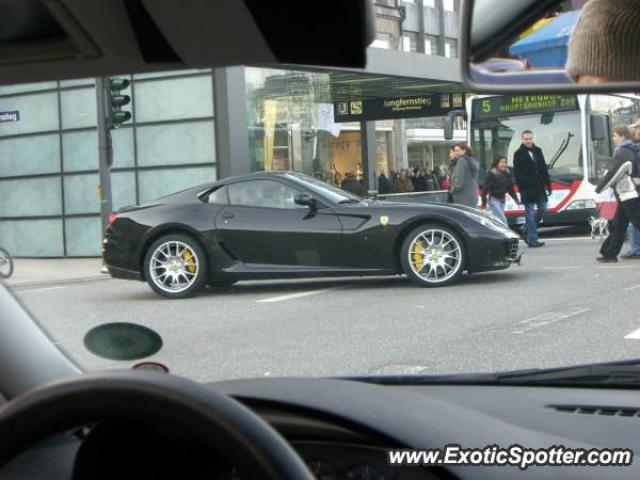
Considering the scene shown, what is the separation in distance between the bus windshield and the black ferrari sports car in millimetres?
954

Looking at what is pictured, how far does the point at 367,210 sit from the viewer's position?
9.52 m

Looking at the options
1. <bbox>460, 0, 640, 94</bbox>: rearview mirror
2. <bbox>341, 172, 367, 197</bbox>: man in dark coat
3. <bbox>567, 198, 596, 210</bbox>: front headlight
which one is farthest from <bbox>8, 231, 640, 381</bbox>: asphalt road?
<bbox>567, 198, 596, 210</bbox>: front headlight

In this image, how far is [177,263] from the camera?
9.00m

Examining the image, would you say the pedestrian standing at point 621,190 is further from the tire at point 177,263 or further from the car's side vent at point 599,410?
the tire at point 177,263

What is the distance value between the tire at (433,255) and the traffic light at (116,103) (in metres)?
4.96

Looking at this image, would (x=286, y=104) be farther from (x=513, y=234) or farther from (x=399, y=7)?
(x=399, y=7)

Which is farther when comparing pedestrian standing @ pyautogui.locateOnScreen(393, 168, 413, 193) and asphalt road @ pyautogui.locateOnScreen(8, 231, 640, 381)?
pedestrian standing @ pyautogui.locateOnScreen(393, 168, 413, 193)

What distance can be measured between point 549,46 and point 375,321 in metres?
4.69

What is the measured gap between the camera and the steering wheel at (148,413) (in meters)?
1.27

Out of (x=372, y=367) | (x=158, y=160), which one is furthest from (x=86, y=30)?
(x=158, y=160)

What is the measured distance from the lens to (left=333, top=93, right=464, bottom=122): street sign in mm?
19188

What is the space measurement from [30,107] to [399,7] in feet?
5.30

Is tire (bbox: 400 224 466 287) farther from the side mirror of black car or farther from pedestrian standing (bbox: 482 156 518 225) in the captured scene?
pedestrian standing (bbox: 482 156 518 225)

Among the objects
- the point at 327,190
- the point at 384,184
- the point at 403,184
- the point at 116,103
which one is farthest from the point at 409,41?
the point at 384,184
